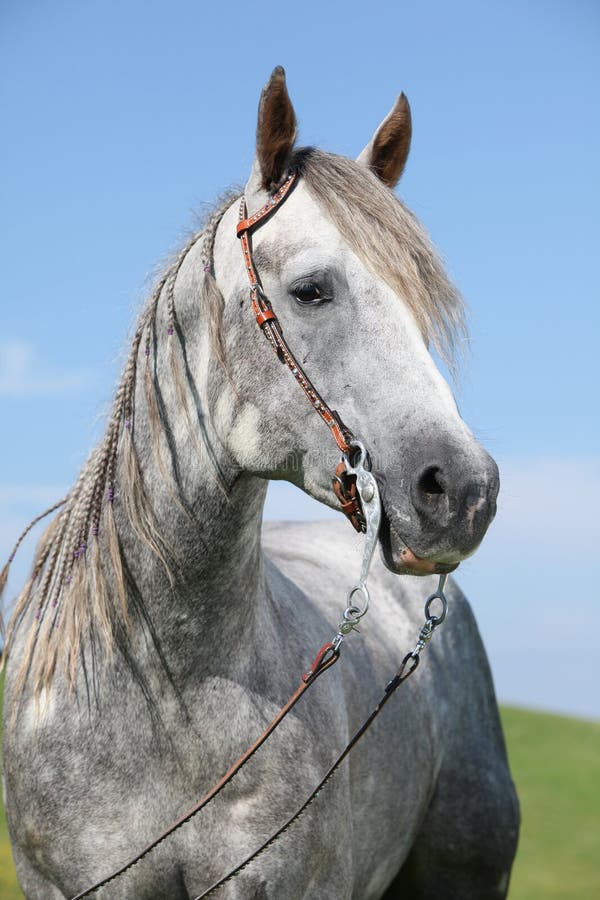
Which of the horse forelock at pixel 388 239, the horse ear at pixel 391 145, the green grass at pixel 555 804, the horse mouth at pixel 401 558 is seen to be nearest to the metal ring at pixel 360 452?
the horse mouth at pixel 401 558

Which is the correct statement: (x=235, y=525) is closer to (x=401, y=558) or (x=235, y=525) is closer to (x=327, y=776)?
(x=401, y=558)

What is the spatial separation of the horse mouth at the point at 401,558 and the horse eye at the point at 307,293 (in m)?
0.63

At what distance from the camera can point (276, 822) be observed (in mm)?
3000

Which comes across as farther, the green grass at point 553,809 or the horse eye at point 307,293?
the green grass at point 553,809

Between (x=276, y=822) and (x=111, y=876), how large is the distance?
1.70 ft

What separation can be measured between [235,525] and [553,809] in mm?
9929

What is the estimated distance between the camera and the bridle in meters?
2.61

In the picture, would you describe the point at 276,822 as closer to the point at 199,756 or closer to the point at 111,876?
the point at 199,756

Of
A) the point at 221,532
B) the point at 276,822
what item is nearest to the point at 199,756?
the point at 276,822

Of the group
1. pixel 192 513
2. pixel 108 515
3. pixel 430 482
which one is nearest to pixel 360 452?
pixel 430 482

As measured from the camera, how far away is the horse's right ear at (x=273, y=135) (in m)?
2.86

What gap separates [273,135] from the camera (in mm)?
2953

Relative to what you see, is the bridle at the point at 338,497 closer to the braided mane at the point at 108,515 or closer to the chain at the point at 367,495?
the chain at the point at 367,495

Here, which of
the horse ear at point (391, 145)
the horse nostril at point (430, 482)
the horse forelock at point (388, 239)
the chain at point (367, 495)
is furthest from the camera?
the horse ear at point (391, 145)
